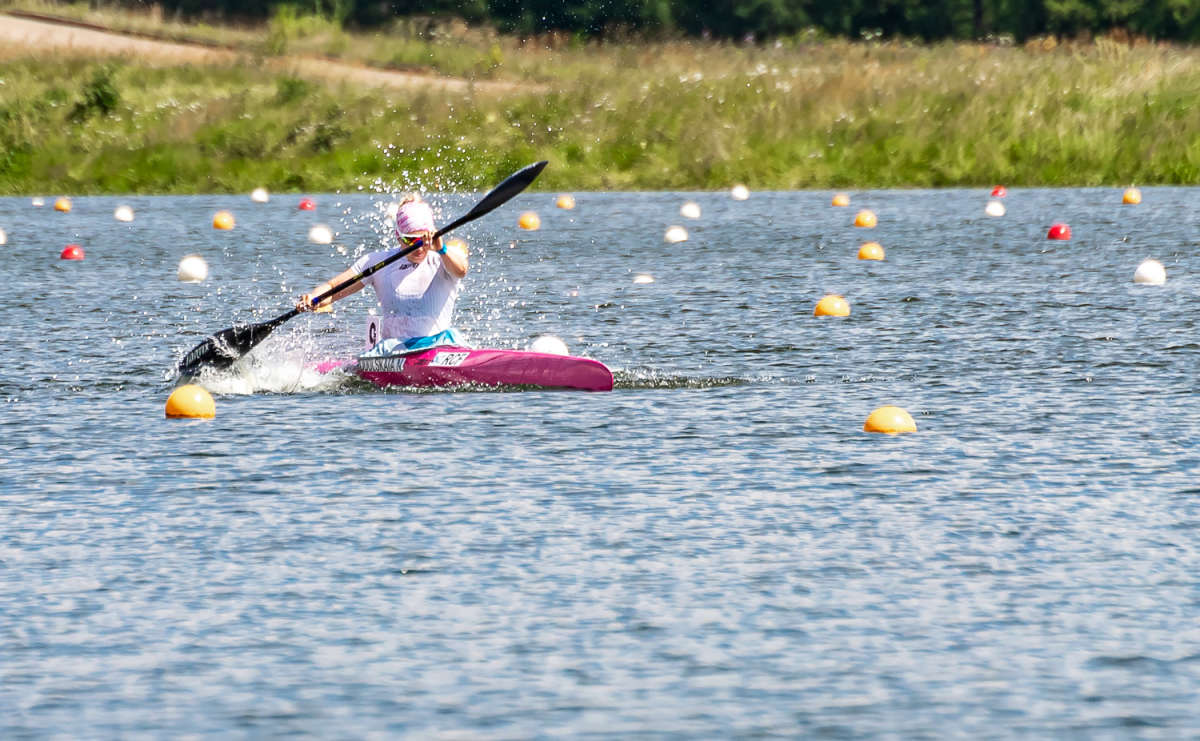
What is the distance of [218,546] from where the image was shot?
9.31m

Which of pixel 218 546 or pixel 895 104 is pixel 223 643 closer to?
pixel 218 546

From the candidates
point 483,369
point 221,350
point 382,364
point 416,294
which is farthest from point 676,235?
point 483,369

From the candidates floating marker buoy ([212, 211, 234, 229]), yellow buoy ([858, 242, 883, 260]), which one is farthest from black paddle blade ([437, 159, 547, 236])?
floating marker buoy ([212, 211, 234, 229])

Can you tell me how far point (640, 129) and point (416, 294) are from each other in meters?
22.3

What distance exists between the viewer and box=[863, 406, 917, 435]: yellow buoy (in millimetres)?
12086

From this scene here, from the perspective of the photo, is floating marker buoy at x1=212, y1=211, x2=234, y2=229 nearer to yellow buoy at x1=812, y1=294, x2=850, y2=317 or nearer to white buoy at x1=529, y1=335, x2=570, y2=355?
yellow buoy at x1=812, y1=294, x2=850, y2=317

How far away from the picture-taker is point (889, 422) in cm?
1209

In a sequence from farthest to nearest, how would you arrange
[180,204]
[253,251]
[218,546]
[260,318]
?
1. [180,204]
2. [253,251]
3. [260,318]
4. [218,546]

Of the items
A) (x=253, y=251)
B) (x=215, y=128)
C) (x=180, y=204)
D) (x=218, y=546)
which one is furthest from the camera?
(x=215, y=128)

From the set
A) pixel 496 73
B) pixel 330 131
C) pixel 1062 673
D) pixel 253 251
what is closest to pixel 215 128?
pixel 330 131

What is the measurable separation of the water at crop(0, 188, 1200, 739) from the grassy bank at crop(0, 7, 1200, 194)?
16.2 m

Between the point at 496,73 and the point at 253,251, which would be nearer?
the point at 253,251

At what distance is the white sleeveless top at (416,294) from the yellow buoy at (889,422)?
3.88 meters

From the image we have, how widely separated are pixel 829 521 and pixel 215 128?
1184 inches
